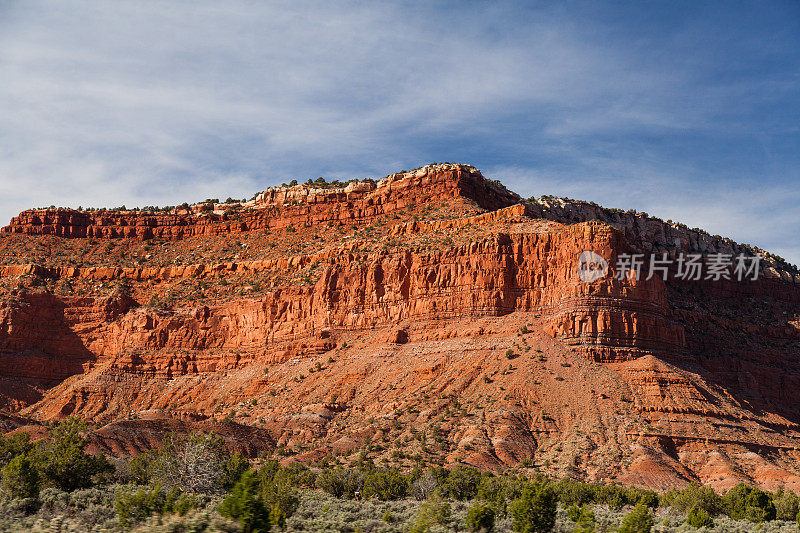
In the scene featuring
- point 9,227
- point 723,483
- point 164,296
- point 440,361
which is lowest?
point 723,483

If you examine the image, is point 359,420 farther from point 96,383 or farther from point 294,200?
point 294,200

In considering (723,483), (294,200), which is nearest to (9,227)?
(294,200)

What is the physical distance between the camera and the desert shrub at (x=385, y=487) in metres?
53.0

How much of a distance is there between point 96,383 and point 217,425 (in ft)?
102

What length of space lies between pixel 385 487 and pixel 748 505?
2126cm

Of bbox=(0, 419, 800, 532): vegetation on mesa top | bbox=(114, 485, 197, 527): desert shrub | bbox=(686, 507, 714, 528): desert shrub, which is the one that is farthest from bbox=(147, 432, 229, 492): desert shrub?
bbox=(686, 507, 714, 528): desert shrub

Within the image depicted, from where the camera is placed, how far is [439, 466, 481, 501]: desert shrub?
52.3m

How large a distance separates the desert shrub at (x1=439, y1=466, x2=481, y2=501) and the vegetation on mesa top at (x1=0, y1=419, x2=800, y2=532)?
0.24 ft

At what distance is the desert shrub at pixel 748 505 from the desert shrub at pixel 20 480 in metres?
37.7

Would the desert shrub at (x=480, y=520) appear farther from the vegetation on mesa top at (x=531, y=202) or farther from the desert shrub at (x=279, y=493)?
the vegetation on mesa top at (x=531, y=202)

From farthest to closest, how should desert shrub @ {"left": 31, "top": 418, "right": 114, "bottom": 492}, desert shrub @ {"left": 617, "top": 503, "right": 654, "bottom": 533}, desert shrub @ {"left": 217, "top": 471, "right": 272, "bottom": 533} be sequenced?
desert shrub @ {"left": 31, "top": 418, "right": 114, "bottom": 492} < desert shrub @ {"left": 617, "top": 503, "right": 654, "bottom": 533} < desert shrub @ {"left": 217, "top": 471, "right": 272, "bottom": 533}

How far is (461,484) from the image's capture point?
175 ft

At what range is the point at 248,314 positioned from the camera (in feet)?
318

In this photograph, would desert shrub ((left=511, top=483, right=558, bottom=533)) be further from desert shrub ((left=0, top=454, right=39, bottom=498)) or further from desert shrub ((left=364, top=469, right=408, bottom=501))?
desert shrub ((left=0, top=454, right=39, bottom=498))
